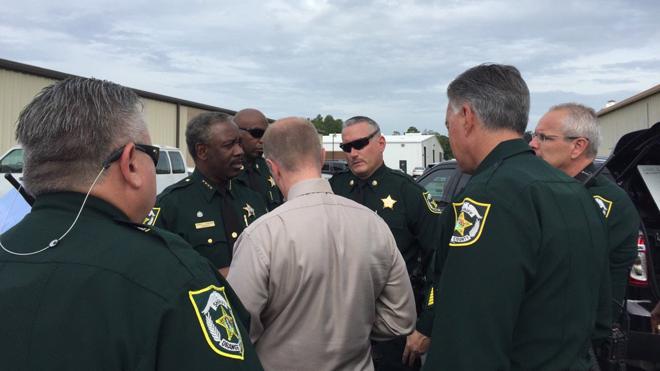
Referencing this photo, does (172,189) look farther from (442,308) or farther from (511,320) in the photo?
(511,320)

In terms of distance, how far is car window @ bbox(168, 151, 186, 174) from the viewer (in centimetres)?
1602

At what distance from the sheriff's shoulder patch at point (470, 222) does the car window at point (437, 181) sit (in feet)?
16.4

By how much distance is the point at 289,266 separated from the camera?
1.98m

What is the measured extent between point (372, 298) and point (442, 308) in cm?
55

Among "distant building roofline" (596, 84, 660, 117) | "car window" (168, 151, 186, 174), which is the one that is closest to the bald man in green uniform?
"car window" (168, 151, 186, 174)

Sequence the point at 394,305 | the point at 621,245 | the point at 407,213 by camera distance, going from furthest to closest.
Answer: the point at 407,213 → the point at 621,245 → the point at 394,305

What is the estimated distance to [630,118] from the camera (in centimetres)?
2742

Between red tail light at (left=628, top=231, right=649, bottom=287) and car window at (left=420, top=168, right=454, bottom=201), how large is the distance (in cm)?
321

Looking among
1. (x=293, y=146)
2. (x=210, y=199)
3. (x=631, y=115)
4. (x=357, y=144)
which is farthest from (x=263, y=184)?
(x=631, y=115)

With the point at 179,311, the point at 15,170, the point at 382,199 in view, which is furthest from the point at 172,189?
the point at 15,170

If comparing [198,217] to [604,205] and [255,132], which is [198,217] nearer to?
[255,132]

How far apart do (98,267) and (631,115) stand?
31570 millimetres

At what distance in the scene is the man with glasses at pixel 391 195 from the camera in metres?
3.81

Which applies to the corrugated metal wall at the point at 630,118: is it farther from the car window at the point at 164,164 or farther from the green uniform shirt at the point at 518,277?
the green uniform shirt at the point at 518,277
